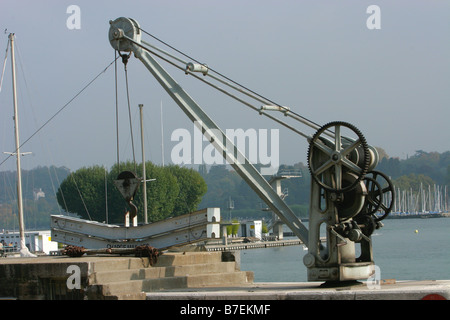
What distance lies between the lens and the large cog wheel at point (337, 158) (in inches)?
597

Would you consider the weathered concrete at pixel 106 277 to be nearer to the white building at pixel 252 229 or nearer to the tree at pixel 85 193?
the tree at pixel 85 193

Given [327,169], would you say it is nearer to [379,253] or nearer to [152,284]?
[152,284]

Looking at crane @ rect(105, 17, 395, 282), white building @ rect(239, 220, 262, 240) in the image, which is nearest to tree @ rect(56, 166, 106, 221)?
white building @ rect(239, 220, 262, 240)

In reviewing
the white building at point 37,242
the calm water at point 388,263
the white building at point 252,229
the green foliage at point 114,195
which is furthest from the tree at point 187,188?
the white building at point 37,242

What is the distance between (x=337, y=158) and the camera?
15.4 metres

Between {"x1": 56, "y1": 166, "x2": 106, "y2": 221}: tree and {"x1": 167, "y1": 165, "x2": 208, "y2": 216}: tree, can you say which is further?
{"x1": 167, "y1": 165, "x2": 208, "y2": 216}: tree

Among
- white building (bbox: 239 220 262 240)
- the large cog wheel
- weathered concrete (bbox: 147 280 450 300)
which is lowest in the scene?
white building (bbox: 239 220 262 240)

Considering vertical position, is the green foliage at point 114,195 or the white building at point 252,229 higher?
the green foliage at point 114,195

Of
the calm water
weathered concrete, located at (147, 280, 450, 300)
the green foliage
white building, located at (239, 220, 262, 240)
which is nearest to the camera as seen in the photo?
weathered concrete, located at (147, 280, 450, 300)

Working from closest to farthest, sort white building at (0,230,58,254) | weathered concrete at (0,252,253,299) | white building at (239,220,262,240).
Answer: weathered concrete at (0,252,253,299), white building at (0,230,58,254), white building at (239,220,262,240)

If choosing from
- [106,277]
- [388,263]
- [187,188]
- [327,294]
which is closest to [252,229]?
[187,188]

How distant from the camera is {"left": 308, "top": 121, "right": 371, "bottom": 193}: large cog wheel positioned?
15172mm

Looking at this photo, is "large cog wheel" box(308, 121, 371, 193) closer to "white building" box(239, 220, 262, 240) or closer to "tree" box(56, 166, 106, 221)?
"tree" box(56, 166, 106, 221)
